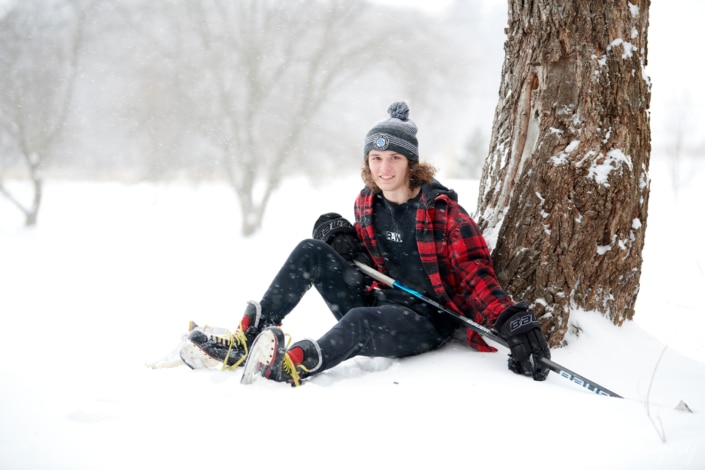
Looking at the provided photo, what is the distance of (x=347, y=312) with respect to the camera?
7.48 ft

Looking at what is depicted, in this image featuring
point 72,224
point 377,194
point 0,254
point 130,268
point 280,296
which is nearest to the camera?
point 280,296

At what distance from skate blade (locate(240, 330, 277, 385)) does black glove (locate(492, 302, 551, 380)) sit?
3.15ft

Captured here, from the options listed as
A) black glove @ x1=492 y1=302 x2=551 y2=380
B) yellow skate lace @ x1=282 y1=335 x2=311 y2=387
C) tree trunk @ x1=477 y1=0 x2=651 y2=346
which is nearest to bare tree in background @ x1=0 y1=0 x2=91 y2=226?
yellow skate lace @ x1=282 y1=335 x2=311 y2=387

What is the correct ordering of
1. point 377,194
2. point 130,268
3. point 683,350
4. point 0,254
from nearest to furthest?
point 377,194
point 683,350
point 130,268
point 0,254

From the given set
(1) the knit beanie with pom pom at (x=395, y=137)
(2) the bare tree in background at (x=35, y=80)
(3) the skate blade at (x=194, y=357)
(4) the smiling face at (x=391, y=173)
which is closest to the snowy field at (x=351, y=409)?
(3) the skate blade at (x=194, y=357)

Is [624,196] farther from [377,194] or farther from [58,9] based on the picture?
[58,9]

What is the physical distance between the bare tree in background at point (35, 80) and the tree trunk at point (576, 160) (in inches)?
445

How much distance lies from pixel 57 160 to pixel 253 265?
604 cm

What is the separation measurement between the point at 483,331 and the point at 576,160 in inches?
37.2

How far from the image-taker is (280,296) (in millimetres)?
2346

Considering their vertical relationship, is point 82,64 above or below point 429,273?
above

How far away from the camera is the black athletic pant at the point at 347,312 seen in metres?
2.07

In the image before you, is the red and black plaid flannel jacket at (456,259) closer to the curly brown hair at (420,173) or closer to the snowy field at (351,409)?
the curly brown hair at (420,173)

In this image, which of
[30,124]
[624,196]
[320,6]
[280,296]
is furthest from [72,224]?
[624,196]
